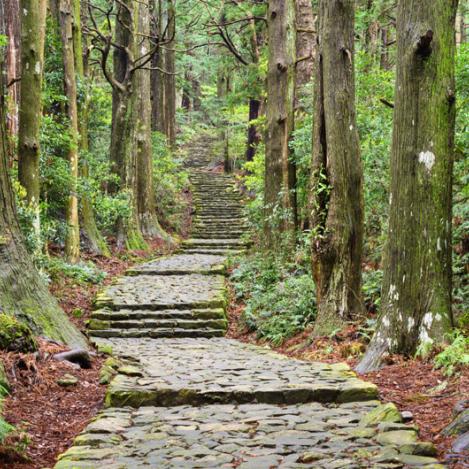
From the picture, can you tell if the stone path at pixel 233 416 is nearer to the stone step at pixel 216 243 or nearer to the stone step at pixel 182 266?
the stone step at pixel 182 266

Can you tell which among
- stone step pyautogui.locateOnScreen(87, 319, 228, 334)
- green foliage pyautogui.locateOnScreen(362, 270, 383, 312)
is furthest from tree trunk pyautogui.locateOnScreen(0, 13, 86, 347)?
green foliage pyautogui.locateOnScreen(362, 270, 383, 312)

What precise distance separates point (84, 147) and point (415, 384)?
40.8 ft

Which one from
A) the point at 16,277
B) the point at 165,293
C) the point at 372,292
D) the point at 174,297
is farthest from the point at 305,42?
the point at 16,277

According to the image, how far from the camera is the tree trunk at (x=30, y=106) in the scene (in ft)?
33.6

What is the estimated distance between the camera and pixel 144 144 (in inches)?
784

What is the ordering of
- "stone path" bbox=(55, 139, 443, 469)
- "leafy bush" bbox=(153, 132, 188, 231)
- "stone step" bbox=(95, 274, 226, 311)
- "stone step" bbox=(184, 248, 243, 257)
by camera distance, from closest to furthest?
1. "stone path" bbox=(55, 139, 443, 469)
2. "stone step" bbox=(95, 274, 226, 311)
3. "stone step" bbox=(184, 248, 243, 257)
4. "leafy bush" bbox=(153, 132, 188, 231)

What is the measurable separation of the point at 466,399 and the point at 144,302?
27.0ft

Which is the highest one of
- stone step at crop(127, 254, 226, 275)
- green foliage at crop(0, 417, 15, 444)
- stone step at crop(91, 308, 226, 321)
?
green foliage at crop(0, 417, 15, 444)

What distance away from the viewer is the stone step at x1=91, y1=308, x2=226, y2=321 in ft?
36.5

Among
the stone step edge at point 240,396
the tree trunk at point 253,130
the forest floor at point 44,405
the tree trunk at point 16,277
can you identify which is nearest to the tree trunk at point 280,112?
the forest floor at point 44,405

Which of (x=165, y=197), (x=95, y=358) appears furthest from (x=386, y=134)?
(x=165, y=197)

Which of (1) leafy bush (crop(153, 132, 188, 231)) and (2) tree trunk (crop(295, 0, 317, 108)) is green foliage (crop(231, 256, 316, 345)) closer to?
(2) tree trunk (crop(295, 0, 317, 108))

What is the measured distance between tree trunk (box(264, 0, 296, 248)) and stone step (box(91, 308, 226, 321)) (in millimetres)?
3048

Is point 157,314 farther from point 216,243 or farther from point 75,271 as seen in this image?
point 216,243
